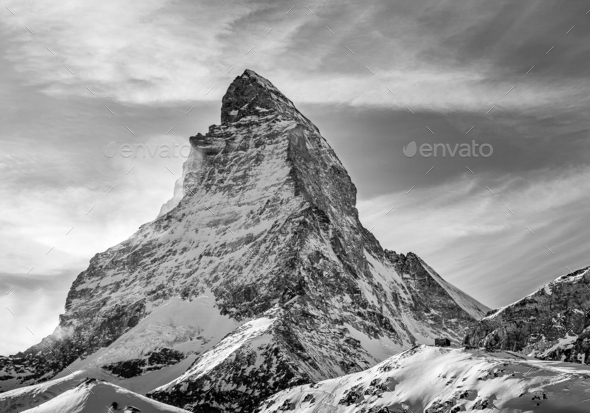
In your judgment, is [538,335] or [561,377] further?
[538,335]

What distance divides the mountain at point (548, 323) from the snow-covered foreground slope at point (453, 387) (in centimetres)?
3290

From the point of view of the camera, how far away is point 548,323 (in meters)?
152

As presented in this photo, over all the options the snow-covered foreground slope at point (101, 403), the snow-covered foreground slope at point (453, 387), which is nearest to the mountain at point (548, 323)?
the snow-covered foreground slope at point (453, 387)

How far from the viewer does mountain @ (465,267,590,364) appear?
145625 mm

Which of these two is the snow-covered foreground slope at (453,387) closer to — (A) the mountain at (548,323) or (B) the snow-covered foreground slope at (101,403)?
(B) the snow-covered foreground slope at (101,403)

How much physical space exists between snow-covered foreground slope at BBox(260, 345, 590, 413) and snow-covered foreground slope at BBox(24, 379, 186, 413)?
27729mm

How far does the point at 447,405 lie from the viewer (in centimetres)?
10606

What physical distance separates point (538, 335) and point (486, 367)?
46.5 m

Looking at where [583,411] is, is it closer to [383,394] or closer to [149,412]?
[383,394]

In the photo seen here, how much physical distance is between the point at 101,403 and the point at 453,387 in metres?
45.5

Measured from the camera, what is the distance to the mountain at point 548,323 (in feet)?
478

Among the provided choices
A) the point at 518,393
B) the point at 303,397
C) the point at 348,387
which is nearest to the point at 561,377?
the point at 518,393

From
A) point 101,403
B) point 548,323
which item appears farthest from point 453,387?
point 548,323

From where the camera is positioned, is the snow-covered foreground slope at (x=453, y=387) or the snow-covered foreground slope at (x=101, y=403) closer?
Result: the snow-covered foreground slope at (x=453, y=387)
